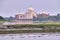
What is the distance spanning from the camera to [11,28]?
8898 mm

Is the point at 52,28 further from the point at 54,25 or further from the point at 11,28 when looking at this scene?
the point at 11,28

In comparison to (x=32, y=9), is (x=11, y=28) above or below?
below

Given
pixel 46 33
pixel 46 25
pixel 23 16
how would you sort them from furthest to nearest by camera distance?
pixel 23 16, pixel 46 25, pixel 46 33

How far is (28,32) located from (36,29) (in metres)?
0.43

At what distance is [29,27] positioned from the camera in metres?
9.11

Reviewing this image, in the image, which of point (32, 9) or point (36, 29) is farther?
point (32, 9)

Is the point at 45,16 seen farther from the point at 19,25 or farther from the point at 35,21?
the point at 19,25

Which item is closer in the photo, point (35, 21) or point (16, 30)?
point (16, 30)

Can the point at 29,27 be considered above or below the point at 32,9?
below

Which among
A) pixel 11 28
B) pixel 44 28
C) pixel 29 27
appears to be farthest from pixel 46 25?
pixel 11 28

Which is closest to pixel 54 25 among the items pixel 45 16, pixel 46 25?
pixel 46 25

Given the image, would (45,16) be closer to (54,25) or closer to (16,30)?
(54,25)

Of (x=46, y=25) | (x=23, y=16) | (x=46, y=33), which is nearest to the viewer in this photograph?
(x=46, y=33)

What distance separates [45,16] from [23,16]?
1.07 meters
